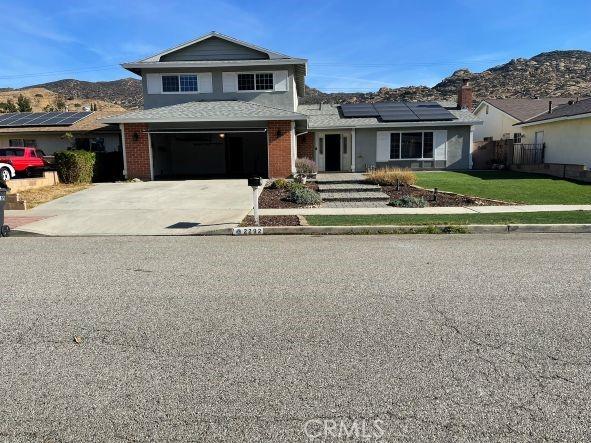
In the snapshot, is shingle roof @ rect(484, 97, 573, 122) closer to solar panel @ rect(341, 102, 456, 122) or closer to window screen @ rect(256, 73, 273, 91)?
solar panel @ rect(341, 102, 456, 122)

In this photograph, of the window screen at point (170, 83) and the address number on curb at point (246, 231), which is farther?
the window screen at point (170, 83)

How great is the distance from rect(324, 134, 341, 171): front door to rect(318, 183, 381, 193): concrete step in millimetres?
9147

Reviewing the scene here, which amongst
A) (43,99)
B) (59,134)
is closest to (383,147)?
(59,134)

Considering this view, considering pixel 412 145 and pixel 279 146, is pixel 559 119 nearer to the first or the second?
pixel 412 145

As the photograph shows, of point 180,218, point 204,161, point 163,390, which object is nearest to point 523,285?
point 163,390

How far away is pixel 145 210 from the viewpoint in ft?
43.3

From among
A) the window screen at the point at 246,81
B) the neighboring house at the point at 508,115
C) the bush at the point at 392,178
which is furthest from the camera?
the neighboring house at the point at 508,115

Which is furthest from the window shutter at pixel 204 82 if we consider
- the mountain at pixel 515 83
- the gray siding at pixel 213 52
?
the mountain at pixel 515 83

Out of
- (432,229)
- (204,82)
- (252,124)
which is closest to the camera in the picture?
(432,229)

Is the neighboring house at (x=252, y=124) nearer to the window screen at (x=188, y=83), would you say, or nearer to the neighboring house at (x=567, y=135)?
the window screen at (x=188, y=83)

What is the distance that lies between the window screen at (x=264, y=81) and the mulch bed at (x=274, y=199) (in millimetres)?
8621

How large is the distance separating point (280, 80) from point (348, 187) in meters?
9.40

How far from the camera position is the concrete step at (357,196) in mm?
14863

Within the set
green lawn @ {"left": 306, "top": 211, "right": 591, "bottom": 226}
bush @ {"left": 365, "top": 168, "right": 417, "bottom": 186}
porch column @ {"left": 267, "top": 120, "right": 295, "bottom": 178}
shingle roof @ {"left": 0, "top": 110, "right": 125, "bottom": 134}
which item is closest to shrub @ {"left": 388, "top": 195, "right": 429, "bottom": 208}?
green lawn @ {"left": 306, "top": 211, "right": 591, "bottom": 226}
